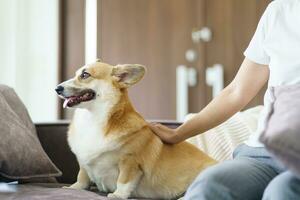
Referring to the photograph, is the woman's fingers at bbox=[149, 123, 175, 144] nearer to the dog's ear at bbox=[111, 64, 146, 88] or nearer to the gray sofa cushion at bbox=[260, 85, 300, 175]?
the dog's ear at bbox=[111, 64, 146, 88]

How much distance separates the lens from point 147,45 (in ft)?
9.61

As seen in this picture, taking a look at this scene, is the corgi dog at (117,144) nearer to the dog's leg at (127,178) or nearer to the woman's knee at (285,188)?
the dog's leg at (127,178)

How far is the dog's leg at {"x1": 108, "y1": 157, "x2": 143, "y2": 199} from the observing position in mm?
1264

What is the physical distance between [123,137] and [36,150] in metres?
0.25

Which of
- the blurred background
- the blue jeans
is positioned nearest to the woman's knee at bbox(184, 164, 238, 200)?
the blue jeans

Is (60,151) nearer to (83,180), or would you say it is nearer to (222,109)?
(83,180)

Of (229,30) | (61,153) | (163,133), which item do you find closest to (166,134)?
(163,133)

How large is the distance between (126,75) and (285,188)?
0.68 metres

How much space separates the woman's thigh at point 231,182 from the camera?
846 mm

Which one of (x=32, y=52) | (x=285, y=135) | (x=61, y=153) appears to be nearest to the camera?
(x=285, y=135)

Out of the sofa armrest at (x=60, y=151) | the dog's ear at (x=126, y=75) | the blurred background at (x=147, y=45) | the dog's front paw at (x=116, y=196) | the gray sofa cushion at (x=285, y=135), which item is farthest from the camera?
the blurred background at (x=147, y=45)

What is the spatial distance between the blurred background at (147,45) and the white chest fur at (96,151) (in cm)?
149

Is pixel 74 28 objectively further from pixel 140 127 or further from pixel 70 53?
pixel 140 127

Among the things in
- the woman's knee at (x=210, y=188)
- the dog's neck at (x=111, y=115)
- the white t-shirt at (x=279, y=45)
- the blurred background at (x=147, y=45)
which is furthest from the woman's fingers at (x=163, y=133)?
the blurred background at (x=147, y=45)
